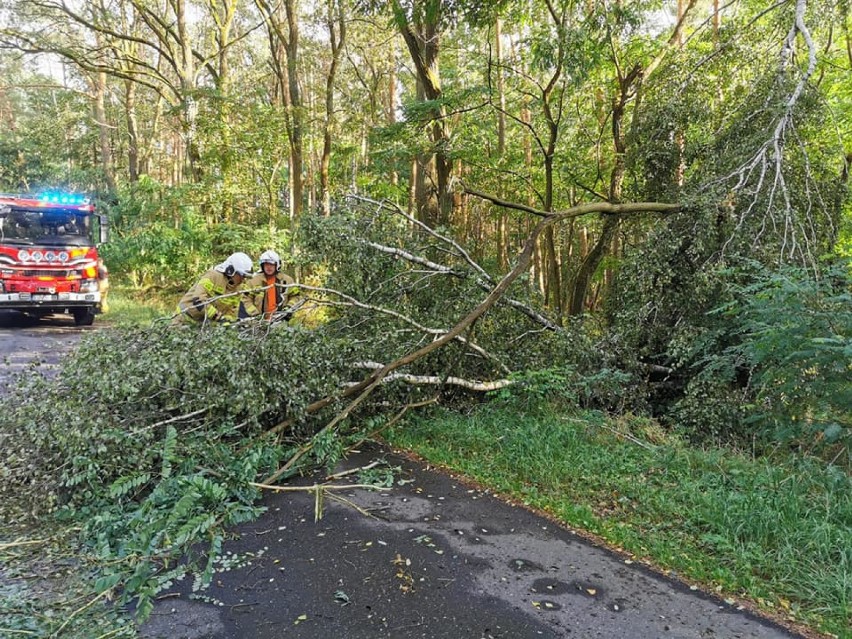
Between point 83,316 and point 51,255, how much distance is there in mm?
1487

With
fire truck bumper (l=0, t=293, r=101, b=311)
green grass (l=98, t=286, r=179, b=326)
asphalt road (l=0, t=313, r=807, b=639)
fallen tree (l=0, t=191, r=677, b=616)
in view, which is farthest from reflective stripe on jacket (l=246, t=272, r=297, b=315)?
fire truck bumper (l=0, t=293, r=101, b=311)

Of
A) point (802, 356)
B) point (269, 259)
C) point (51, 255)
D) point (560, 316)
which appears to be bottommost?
point (560, 316)

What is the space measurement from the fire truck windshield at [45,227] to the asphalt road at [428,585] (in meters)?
9.91

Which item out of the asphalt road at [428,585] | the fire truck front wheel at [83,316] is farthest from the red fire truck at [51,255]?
the asphalt road at [428,585]

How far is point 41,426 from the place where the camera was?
3639 mm

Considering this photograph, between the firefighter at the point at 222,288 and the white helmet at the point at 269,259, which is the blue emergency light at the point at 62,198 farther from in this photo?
the white helmet at the point at 269,259

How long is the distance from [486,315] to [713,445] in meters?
2.70

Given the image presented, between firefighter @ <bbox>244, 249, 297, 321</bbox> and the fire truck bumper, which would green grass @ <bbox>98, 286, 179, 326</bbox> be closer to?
the fire truck bumper

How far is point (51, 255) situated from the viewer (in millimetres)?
10562

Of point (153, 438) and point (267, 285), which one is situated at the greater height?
point (267, 285)

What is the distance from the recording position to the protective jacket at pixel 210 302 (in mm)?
5320

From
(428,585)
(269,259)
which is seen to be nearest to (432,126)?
(269,259)

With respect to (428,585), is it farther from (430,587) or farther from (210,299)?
(210,299)

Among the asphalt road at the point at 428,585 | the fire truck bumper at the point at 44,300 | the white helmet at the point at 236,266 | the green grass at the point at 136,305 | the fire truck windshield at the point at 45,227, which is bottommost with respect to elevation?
the asphalt road at the point at 428,585
